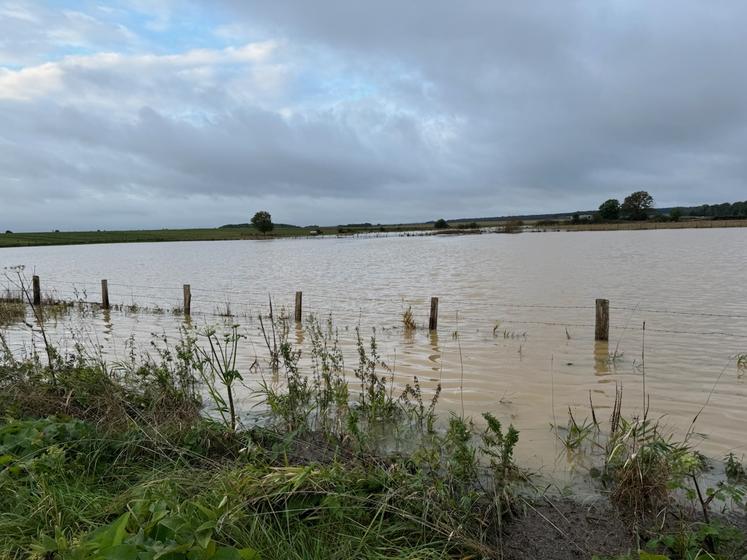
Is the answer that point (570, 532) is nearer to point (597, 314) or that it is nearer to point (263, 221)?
point (597, 314)

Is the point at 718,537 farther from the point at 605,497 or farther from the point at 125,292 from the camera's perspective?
the point at 125,292

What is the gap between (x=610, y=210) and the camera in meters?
130

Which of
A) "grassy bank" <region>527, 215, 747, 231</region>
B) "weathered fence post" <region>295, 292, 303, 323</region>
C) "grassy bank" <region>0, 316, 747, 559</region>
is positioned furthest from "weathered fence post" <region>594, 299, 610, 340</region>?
"grassy bank" <region>527, 215, 747, 231</region>

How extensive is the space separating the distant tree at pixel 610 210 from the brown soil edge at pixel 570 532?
137568 millimetres

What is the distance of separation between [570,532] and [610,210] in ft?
464

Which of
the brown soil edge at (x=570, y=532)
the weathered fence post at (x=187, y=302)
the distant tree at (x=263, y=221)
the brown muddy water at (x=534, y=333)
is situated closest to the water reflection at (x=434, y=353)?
the brown muddy water at (x=534, y=333)

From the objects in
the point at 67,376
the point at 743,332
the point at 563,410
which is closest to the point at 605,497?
the point at 563,410

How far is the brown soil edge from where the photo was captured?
3.39 metres

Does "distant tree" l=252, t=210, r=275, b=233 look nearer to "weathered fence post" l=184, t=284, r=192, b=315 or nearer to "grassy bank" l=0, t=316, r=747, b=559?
"weathered fence post" l=184, t=284, r=192, b=315

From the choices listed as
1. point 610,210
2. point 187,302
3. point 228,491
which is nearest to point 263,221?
point 610,210

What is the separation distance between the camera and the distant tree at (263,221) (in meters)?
135

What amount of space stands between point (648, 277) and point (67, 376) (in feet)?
82.0

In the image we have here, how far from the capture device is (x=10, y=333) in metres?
13.9

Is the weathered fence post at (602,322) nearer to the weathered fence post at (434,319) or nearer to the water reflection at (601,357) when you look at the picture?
the water reflection at (601,357)
